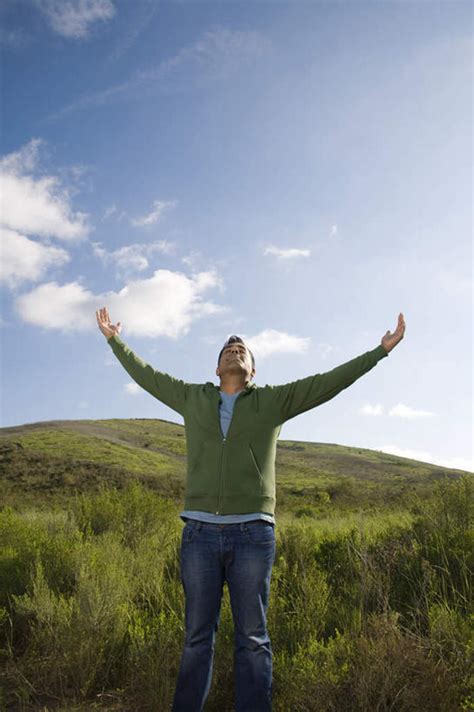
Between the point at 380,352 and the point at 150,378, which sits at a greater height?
the point at 380,352

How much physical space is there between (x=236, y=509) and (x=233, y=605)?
0.55 meters

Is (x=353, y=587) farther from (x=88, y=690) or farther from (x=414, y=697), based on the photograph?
(x=88, y=690)

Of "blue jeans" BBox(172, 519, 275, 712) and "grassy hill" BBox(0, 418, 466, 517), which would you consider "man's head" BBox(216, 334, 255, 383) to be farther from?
"grassy hill" BBox(0, 418, 466, 517)

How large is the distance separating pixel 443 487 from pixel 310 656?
5.54 m

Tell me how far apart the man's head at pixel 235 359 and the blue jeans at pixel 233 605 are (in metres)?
1.03

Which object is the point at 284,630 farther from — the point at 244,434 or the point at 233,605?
the point at 244,434

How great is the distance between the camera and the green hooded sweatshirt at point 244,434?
3.09m

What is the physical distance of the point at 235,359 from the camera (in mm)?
3521

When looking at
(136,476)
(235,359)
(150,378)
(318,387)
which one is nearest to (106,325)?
(150,378)

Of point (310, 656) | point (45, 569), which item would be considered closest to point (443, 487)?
point (310, 656)

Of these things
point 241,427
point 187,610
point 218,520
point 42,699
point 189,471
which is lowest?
point 42,699

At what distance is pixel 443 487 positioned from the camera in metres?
8.47

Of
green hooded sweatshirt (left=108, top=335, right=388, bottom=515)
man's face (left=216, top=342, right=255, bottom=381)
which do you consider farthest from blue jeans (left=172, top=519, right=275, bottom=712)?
man's face (left=216, top=342, right=255, bottom=381)

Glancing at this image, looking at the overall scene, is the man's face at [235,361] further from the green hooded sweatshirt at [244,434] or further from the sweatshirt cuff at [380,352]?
the sweatshirt cuff at [380,352]
